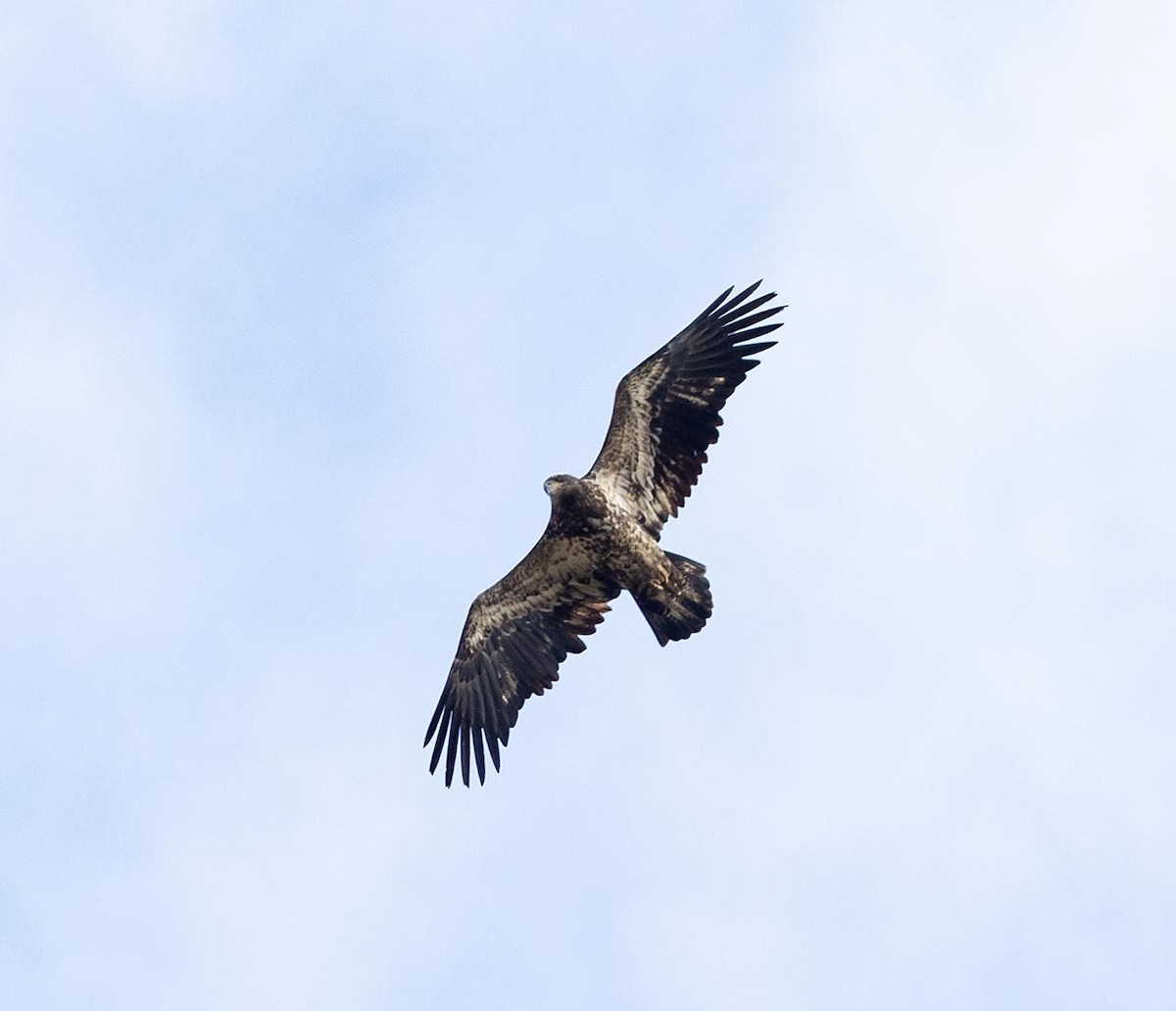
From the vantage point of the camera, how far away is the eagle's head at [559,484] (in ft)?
75.8

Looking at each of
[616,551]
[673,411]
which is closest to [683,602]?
[616,551]

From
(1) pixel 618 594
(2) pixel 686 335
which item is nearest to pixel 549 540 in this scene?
(1) pixel 618 594

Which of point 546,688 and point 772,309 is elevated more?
point 772,309

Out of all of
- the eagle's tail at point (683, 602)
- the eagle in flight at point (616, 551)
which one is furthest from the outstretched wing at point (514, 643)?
the eagle's tail at point (683, 602)

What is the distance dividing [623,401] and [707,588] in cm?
228

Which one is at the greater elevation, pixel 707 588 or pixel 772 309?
pixel 772 309

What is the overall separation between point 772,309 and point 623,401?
198cm

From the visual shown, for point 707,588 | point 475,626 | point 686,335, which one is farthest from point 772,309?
point 475,626

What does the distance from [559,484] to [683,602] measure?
1892 millimetres

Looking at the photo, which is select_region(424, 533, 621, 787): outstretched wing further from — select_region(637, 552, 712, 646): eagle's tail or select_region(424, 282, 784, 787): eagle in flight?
select_region(637, 552, 712, 646): eagle's tail

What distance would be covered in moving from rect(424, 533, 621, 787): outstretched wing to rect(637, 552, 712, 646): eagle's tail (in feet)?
2.83

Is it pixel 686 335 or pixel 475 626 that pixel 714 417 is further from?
pixel 475 626

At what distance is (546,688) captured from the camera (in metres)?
24.1

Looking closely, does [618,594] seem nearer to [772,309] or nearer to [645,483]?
[645,483]
